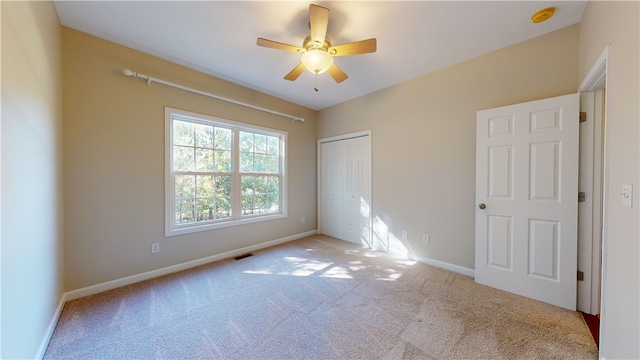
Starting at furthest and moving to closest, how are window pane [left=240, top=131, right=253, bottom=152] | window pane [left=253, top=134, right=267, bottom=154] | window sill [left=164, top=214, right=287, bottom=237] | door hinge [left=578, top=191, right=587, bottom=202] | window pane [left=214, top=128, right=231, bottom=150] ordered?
window pane [left=253, top=134, right=267, bottom=154] < window pane [left=240, top=131, right=253, bottom=152] < window pane [left=214, top=128, right=231, bottom=150] < window sill [left=164, top=214, right=287, bottom=237] < door hinge [left=578, top=191, right=587, bottom=202]

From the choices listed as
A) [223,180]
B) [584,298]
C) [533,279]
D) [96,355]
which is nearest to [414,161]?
[533,279]

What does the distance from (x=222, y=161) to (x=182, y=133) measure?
625mm

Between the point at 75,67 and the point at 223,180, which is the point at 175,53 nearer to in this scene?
the point at 75,67

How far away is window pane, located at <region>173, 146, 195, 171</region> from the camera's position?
9.52ft

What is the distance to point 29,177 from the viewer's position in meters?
1.43

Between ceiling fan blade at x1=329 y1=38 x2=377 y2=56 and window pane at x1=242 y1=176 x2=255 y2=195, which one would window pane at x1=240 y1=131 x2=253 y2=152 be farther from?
ceiling fan blade at x1=329 y1=38 x2=377 y2=56

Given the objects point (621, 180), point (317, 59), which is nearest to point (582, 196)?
point (621, 180)

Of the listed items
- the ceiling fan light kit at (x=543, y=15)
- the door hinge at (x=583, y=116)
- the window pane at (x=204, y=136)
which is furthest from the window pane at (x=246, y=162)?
the door hinge at (x=583, y=116)

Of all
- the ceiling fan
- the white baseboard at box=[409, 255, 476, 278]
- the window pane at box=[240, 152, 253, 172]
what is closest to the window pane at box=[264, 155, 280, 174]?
the window pane at box=[240, 152, 253, 172]

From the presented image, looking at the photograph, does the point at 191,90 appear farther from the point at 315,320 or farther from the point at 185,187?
the point at 315,320

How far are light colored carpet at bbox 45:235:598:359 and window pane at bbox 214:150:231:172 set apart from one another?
144cm

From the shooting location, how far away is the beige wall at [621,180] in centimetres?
114

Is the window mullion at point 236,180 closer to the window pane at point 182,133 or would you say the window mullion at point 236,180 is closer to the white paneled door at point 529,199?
the window pane at point 182,133

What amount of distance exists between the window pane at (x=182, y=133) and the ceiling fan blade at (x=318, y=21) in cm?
207
